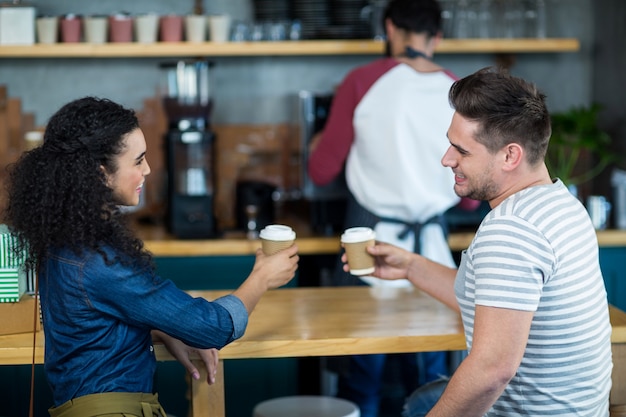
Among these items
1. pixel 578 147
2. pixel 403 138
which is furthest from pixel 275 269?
pixel 578 147

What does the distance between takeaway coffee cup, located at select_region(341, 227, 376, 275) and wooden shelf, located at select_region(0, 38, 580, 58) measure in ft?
6.03

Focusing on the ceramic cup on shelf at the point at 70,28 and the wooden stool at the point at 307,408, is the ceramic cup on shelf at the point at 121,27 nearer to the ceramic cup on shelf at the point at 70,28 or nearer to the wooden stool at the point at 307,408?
the ceramic cup on shelf at the point at 70,28

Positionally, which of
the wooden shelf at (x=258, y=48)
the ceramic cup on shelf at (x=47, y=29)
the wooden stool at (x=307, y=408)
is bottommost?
the wooden stool at (x=307, y=408)

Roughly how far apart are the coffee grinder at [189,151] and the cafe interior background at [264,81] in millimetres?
128

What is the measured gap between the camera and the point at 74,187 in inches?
72.1

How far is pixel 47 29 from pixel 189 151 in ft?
2.55

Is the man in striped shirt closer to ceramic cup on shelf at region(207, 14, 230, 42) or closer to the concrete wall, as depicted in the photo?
ceramic cup on shelf at region(207, 14, 230, 42)

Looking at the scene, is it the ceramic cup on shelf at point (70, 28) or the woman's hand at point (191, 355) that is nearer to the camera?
the woman's hand at point (191, 355)

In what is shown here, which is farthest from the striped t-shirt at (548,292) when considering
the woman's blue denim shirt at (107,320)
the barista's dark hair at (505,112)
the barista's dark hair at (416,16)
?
the barista's dark hair at (416,16)

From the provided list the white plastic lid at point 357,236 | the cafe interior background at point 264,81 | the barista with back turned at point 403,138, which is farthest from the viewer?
the cafe interior background at point 264,81

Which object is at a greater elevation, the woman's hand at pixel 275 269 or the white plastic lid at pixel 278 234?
the white plastic lid at pixel 278 234

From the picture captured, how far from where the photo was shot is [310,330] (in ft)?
7.41

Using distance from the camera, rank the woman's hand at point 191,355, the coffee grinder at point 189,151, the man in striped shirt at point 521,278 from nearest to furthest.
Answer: the man in striped shirt at point 521,278 → the woman's hand at point 191,355 → the coffee grinder at point 189,151

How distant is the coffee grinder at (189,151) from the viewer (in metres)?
3.83
